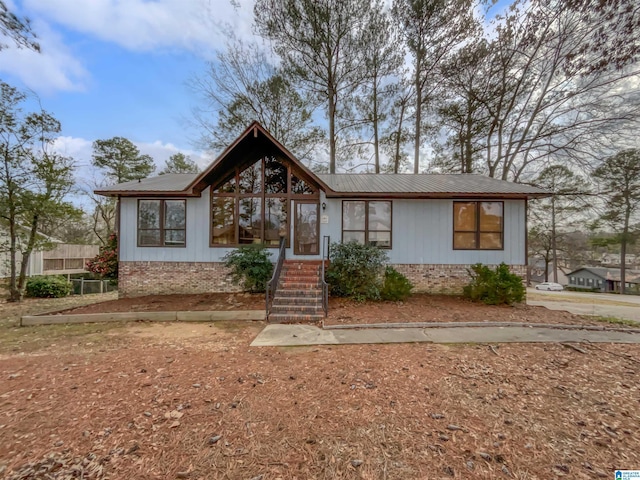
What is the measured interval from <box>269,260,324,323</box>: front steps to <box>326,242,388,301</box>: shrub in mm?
773

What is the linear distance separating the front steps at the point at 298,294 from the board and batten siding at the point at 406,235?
90 cm

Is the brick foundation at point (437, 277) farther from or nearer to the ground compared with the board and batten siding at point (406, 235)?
nearer to the ground

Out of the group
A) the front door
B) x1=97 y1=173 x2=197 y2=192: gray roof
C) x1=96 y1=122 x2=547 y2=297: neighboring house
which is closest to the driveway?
x1=96 y1=122 x2=547 y2=297: neighboring house

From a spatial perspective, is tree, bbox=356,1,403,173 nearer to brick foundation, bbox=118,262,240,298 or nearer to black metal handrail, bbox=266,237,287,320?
black metal handrail, bbox=266,237,287,320

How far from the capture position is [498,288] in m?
8.36

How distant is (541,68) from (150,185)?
65.3ft

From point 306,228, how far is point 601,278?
54257 millimetres

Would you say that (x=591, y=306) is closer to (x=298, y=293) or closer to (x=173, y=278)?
(x=298, y=293)

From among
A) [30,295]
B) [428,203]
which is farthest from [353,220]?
[30,295]

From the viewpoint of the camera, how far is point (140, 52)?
12.6 metres

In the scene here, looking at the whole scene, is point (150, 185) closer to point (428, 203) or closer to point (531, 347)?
point (428, 203)

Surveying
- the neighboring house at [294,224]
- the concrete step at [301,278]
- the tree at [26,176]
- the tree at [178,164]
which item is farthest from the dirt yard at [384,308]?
the tree at [178,164]

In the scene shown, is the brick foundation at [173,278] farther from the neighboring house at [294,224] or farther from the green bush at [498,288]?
the green bush at [498,288]

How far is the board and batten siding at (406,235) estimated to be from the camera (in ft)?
31.7
